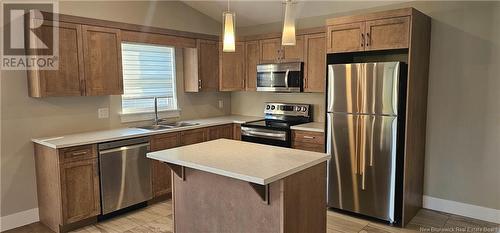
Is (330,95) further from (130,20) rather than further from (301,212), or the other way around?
(130,20)

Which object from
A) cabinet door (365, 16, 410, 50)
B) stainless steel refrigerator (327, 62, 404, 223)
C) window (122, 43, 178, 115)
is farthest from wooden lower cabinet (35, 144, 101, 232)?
cabinet door (365, 16, 410, 50)

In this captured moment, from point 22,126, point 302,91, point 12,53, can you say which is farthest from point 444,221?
point 12,53

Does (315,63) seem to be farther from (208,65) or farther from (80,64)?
(80,64)

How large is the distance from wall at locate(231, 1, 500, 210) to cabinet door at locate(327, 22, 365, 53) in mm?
786

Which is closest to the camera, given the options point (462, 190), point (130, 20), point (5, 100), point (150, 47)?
point (5, 100)

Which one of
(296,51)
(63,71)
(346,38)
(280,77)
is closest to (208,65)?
(280,77)

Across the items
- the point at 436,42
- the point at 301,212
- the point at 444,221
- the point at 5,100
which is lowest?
the point at 444,221

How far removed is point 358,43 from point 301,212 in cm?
197

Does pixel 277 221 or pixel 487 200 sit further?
pixel 487 200

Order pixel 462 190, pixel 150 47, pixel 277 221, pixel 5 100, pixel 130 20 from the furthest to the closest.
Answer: pixel 150 47, pixel 130 20, pixel 462 190, pixel 5 100, pixel 277 221

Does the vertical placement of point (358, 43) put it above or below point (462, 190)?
above

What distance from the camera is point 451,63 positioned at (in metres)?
3.59

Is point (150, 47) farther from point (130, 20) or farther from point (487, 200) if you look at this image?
point (487, 200)

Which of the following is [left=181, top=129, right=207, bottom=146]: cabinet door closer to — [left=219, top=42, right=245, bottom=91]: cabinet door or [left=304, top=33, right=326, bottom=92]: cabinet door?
[left=219, top=42, right=245, bottom=91]: cabinet door
